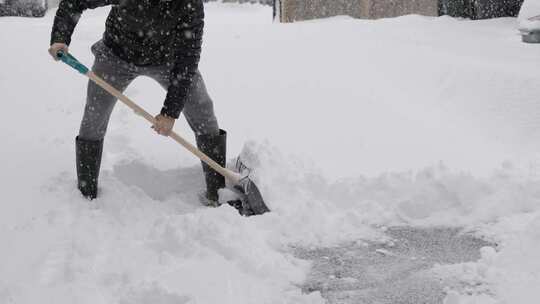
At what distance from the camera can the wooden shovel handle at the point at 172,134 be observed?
326 centimetres

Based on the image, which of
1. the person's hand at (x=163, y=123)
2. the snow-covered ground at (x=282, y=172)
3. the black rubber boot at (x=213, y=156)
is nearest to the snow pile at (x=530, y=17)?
the snow-covered ground at (x=282, y=172)

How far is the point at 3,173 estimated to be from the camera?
12.3 feet

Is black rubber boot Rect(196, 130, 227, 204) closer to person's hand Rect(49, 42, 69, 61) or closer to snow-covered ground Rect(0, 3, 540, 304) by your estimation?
snow-covered ground Rect(0, 3, 540, 304)

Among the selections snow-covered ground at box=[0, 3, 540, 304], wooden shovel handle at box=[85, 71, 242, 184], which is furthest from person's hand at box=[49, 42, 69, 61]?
snow-covered ground at box=[0, 3, 540, 304]

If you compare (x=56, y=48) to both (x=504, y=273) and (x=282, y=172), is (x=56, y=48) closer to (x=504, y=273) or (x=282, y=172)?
(x=282, y=172)

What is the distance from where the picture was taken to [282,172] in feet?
12.2

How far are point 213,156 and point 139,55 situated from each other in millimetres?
805

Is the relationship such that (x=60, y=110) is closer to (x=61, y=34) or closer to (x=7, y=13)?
(x=61, y=34)

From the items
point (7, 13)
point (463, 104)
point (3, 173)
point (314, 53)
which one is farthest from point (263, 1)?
point (3, 173)

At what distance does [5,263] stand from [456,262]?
2100 mm

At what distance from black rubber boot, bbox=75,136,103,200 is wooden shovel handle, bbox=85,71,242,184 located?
13.5 inches

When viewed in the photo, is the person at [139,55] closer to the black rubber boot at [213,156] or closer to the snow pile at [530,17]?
the black rubber boot at [213,156]

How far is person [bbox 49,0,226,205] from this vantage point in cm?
312

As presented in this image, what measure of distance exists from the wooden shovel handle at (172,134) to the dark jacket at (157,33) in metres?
0.17
